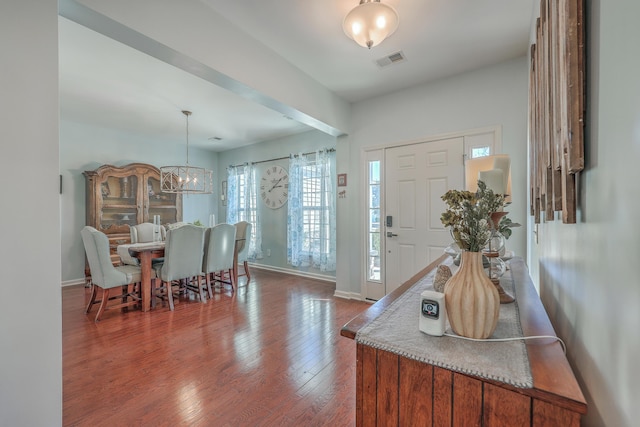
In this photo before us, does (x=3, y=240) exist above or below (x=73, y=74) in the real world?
below

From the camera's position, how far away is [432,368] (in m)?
0.71

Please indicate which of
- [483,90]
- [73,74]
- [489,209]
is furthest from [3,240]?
[483,90]

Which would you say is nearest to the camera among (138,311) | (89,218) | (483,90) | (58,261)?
(58,261)

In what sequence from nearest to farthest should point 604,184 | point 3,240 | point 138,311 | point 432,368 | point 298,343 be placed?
1. point 604,184
2. point 432,368
3. point 3,240
4. point 298,343
5. point 138,311

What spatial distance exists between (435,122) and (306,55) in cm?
158

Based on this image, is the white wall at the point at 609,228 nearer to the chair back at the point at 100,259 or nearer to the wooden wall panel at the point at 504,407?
the wooden wall panel at the point at 504,407

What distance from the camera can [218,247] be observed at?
386 centimetres

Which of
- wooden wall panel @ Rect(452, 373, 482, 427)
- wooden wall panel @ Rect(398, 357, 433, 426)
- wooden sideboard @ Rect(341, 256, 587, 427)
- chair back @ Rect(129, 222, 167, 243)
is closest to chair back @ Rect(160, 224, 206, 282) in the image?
chair back @ Rect(129, 222, 167, 243)

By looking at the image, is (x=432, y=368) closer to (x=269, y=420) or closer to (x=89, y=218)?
(x=269, y=420)

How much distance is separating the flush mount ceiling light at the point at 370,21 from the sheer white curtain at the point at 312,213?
281 centimetres

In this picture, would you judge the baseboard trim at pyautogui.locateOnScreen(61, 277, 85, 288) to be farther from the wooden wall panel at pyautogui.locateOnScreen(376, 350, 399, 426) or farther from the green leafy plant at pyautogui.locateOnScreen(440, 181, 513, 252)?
the green leafy plant at pyautogui.locateOnScreen(440, 181, 513, 252)

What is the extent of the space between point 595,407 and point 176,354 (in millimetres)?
2556

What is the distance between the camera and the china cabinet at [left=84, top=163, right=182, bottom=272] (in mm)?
4426

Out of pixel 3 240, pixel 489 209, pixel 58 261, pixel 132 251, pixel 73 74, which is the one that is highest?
pixel 73 74
